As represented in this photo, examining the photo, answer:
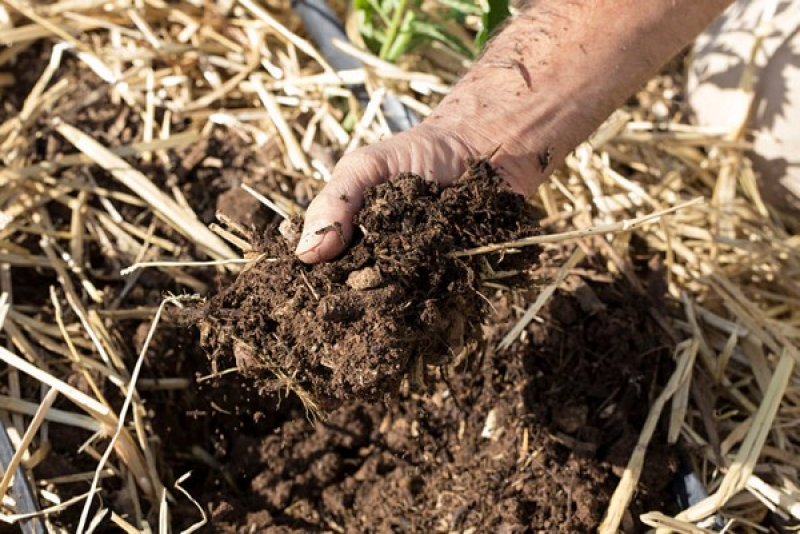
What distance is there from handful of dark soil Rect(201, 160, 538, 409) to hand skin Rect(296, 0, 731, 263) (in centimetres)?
18

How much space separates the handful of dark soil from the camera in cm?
150

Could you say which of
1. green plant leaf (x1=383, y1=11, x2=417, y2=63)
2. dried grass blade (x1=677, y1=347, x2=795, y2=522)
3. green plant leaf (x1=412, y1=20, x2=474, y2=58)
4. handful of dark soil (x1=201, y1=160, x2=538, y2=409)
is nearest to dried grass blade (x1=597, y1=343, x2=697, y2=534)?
dried grass blade (x1=677, y1=347, x2=795, y2=522)

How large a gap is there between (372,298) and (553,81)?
734 mm

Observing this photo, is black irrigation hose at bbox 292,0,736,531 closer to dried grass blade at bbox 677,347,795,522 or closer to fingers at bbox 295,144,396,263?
fingers at bbox 295,144,396,263

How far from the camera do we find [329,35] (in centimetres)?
274

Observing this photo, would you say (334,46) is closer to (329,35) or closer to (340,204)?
(329,35)

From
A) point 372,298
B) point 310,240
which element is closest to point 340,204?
point 310,240

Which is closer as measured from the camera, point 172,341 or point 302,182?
point 172,341

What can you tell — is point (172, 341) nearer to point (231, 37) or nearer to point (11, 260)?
point (11, 260)

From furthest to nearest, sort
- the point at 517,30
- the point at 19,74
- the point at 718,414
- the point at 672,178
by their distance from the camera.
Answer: the point at 19,74 < the point at 672,178 < the point at 718,414 < the point at 517,30

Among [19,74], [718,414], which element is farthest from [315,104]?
[718,414]

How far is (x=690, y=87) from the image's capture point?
2957 millimetres

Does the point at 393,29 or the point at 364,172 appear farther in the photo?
the point at 393,29

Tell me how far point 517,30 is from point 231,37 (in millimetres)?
1309
